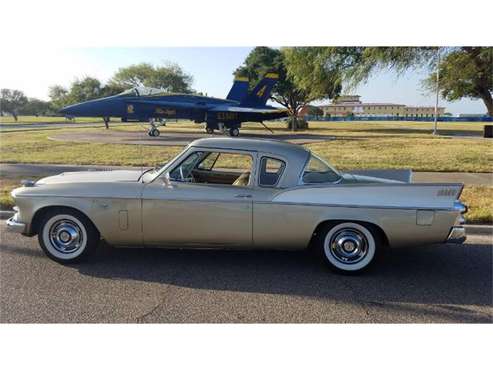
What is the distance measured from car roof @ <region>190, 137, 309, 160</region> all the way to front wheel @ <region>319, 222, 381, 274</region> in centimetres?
87

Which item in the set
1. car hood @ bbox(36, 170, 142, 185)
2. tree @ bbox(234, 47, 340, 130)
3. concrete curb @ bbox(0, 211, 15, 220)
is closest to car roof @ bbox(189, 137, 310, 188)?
car hood @ bbox(36, 170, 142, 185)

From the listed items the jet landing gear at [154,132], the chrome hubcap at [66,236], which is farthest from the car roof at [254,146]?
the jet landing gear at [154,132]

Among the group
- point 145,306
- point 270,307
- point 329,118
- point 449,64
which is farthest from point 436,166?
point 329,118

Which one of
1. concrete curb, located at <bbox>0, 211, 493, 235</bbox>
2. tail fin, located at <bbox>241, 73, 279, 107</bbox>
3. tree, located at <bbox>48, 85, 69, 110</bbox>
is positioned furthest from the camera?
tail fin, located at <bbox>241, 73, 279, 107</bbox>

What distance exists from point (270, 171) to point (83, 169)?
645 centimetres

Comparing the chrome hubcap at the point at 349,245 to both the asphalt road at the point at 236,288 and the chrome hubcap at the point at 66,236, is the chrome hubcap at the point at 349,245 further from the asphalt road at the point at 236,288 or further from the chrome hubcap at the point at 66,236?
the chrome hubcap at the point at 66,236

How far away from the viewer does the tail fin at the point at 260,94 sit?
20953 millimetres

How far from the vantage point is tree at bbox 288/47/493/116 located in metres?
10.8

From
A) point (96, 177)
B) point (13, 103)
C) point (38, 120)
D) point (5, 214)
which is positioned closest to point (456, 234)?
point (96, 177)

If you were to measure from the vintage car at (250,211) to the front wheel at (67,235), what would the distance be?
0.03ft

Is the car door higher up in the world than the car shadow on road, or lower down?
higher up

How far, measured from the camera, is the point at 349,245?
3.62 m

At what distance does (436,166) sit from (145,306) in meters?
9.01

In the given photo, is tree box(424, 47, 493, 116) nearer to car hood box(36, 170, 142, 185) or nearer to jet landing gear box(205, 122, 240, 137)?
jet landing gear box(205, 122, 240, 137)
